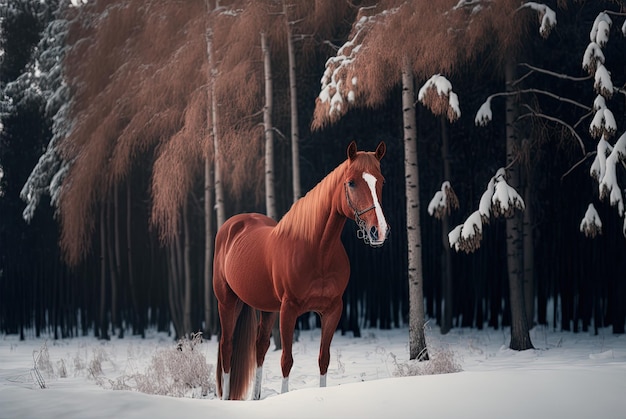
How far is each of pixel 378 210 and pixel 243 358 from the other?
2.39 metres

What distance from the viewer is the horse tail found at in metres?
5.93

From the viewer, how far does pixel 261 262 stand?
218 inches

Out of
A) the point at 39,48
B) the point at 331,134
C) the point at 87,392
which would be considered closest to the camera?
the point at 87,392

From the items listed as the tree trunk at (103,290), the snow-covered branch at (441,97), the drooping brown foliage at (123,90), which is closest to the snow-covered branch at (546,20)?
the snow-covered branch at (441,97)

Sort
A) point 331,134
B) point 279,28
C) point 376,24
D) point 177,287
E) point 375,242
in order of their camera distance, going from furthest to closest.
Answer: point 177,287 → point 331,134 → point 279,28 → point 376,24 → point 375,242

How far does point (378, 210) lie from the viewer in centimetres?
430

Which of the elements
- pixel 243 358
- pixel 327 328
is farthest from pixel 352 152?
pixel 243 358

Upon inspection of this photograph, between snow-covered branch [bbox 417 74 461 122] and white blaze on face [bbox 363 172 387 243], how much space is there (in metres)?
3.46

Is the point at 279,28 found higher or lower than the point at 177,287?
higher

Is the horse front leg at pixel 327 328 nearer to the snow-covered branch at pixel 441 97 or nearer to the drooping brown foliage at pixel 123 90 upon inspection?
the snow-covered branch at pixel 441 97

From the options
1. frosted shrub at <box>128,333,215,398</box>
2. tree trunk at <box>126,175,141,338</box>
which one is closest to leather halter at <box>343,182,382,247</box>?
frosted shrub at <box>128,333,215,398</box>

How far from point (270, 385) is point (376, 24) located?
4.52 metres

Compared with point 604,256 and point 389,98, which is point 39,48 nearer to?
point 389,98

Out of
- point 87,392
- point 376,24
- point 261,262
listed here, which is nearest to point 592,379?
point 87,392
